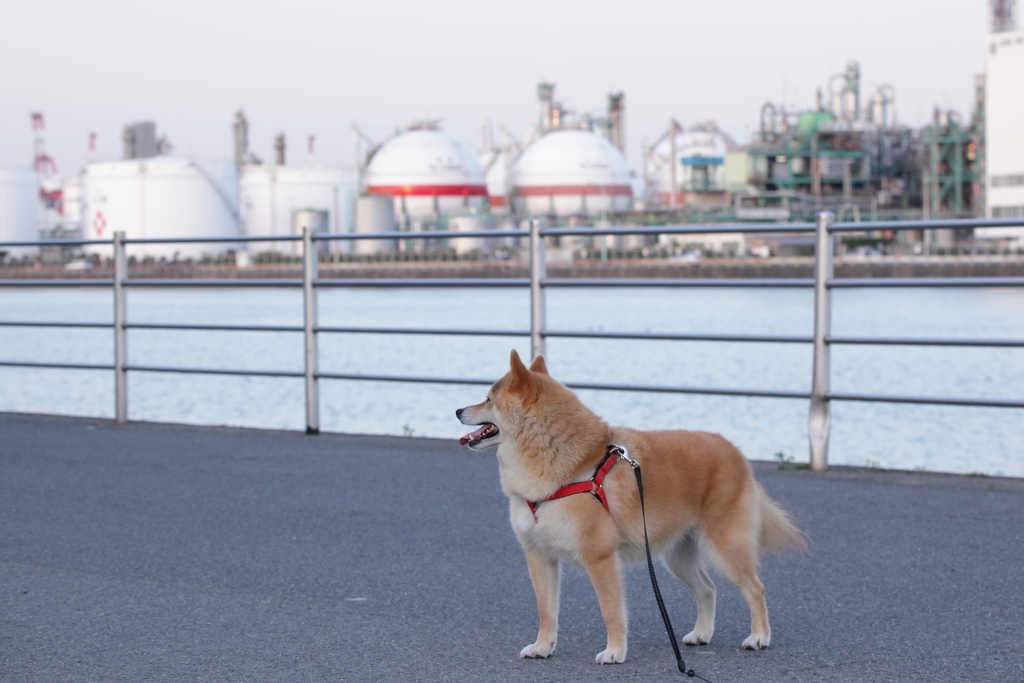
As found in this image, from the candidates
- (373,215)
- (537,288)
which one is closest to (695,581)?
(537,288)

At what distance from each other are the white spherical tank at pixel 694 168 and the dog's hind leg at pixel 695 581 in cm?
5960

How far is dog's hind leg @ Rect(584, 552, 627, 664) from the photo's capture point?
2.74 meters

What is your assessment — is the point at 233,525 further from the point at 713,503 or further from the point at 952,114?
the point at 952,114

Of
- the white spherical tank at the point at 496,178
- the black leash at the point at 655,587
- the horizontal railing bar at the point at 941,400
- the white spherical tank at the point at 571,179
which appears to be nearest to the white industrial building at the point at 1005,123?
the white spherical tank at the point at 571,179

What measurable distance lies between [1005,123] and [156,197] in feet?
138

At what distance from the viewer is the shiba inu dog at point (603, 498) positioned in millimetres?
2752

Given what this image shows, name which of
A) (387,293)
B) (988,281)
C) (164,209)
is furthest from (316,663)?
(164,209)

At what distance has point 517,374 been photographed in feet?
9.05

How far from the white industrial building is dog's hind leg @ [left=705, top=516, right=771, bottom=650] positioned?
1998 inches

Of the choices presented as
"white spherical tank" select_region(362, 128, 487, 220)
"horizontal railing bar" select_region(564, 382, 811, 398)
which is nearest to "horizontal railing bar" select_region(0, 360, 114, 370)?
"horizontal railing bar" select_region(564, 382, 811, 398)

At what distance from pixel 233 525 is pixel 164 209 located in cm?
5535

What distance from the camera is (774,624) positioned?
3.15m

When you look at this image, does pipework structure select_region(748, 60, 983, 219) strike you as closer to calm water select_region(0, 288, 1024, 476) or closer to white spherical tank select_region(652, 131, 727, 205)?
white spherical tank select_region(652, 131, 727, 205)

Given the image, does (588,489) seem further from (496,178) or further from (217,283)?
(496,178)
